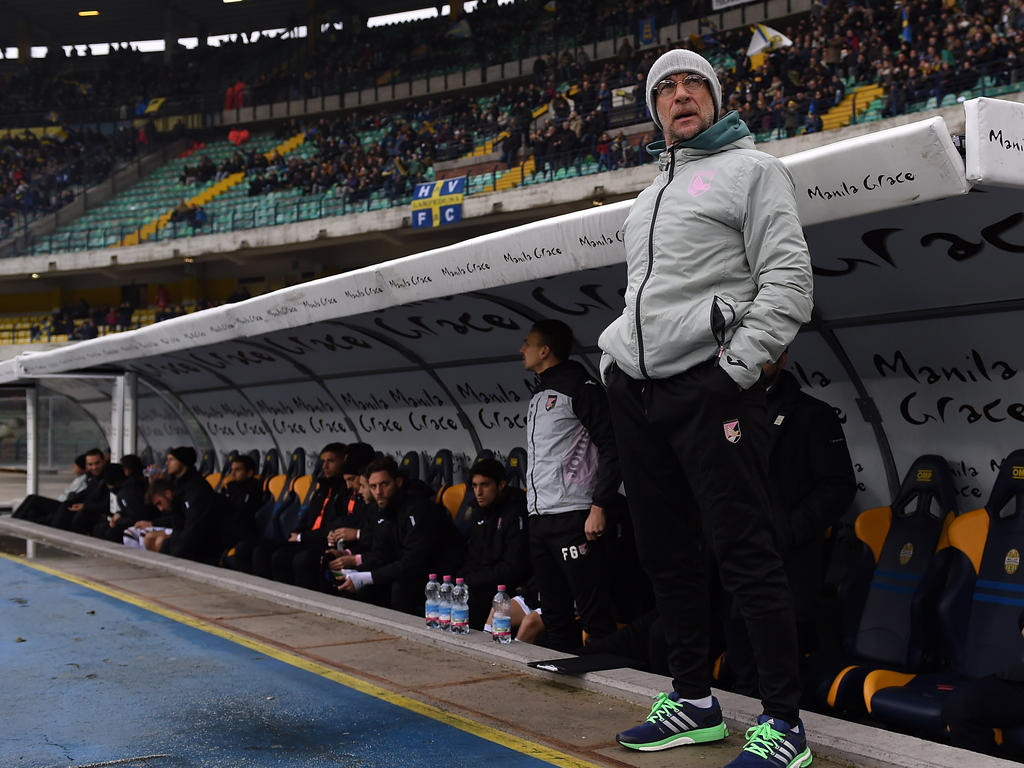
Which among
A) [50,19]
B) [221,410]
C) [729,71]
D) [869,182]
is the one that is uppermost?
[50,19]

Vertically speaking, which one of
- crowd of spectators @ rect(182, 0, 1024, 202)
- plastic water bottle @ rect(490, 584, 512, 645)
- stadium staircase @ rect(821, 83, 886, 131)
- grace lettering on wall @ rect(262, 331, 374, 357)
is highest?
crowd of spectators @ rect(182, 0, 1024, 202)

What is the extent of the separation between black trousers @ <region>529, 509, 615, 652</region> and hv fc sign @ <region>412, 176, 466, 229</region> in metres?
22.5

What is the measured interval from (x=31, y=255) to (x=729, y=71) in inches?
927

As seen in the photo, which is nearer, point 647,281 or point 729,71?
point 647,281

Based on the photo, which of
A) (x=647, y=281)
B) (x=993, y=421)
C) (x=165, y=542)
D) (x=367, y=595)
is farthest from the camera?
(x=165, y=542)

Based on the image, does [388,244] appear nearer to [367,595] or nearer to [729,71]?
[729,71]

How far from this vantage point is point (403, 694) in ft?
15.2

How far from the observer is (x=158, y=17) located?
45.5 m

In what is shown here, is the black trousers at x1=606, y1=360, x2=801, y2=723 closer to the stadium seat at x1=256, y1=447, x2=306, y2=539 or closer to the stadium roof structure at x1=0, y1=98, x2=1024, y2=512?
the stadium roof structure at x1=0, y1=98, x2=1024, y2=512

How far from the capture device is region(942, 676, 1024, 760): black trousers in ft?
11.9

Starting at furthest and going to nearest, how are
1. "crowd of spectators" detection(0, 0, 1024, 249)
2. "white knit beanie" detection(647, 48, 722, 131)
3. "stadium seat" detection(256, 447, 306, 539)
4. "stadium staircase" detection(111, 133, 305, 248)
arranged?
"stadium staircase" detection(111, 133, 305, 248)
"crowd of spectators" detection(0, 0, 1024, 249)
"stadium seat" detection(256, 447, 306, 539)
"white knit beanie" detection(647, 48, 722, 131)

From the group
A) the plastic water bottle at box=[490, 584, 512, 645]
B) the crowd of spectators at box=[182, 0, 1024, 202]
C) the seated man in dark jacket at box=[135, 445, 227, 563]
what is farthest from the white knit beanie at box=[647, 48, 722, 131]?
the crowd of spectators at box=[182, 0, 1024, 202]

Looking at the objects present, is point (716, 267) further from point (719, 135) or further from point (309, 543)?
point (309, 543)

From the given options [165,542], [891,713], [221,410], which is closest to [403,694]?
[891,713]
